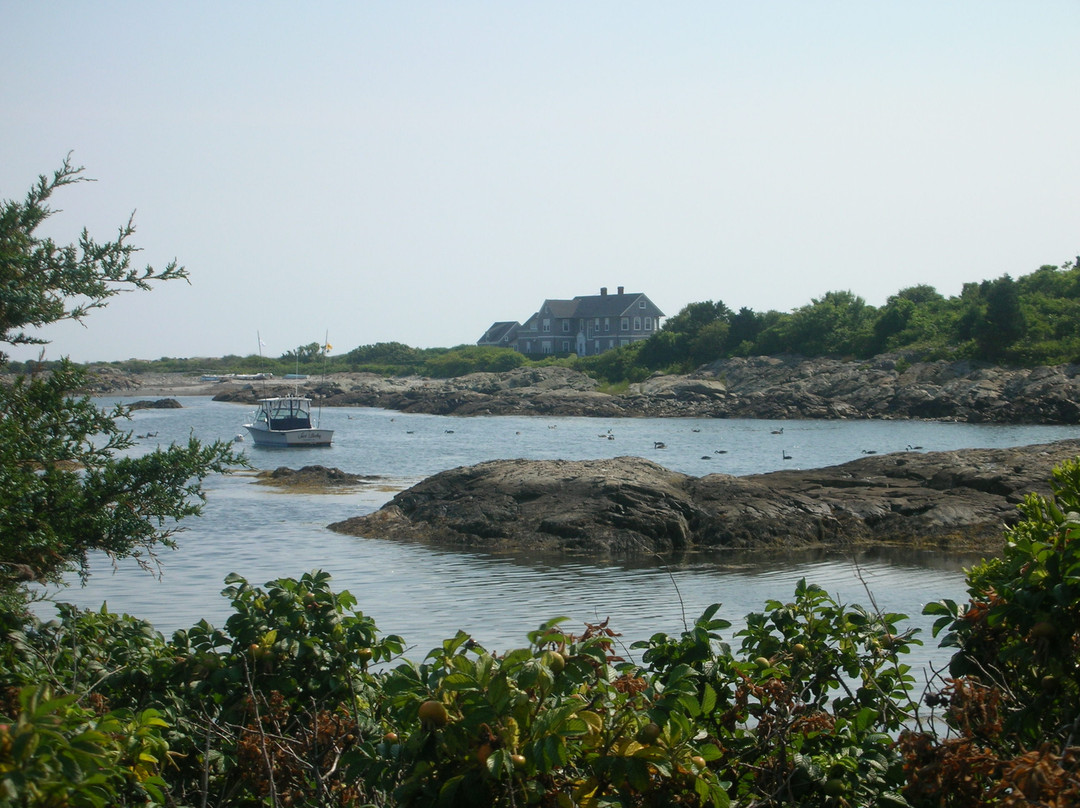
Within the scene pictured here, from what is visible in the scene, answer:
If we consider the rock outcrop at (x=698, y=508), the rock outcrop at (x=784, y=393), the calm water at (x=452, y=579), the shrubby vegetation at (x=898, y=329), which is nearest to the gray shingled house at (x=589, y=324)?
the shrubby vegetation at (x=898, y=329)

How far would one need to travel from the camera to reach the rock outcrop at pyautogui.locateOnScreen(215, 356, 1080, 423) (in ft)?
198

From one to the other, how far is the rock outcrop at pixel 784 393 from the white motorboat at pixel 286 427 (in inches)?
1179

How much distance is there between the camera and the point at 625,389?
86.5 meters

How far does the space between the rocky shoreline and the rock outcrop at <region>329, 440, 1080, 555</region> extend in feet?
134

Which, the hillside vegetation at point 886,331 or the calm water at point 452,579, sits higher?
the hillside vegetation at point 886,331

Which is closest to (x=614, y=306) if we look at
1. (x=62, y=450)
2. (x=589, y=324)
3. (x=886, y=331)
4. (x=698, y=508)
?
(x=589, y=324)

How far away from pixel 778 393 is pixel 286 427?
38452 millimetres

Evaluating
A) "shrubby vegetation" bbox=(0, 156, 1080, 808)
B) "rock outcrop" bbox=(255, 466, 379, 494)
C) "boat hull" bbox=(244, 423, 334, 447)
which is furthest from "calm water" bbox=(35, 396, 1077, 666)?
"boat hull" bbox=(244, 423, 334, 447)

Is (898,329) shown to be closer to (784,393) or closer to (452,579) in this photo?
(784,393)

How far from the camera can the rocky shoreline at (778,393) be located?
Result: 60.3 metres

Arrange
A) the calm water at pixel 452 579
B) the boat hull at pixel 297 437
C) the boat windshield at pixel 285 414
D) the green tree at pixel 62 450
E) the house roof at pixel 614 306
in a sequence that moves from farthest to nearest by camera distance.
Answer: the house roof at pixel 614 306 → the boat windshield at pixel 285 414 → the boat hull at pixel 297 437 → the calm water at pixel 452 579 → the green tree at pixel 62 450

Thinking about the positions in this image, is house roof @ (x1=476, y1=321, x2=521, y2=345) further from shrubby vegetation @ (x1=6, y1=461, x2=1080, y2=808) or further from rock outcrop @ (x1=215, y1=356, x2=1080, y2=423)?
shrubby vegetation @ (x1=6, y1=461, x2=1080, y2=808)

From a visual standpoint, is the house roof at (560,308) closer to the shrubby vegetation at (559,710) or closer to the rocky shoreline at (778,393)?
the rocky shoreline at (778,393)

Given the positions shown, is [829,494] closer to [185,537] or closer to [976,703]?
[185,537]
